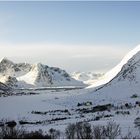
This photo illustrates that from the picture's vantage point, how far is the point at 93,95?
58.1 m

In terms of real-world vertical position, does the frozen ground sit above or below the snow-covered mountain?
below

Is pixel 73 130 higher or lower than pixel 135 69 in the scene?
lower

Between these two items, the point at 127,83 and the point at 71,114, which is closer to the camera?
the point at 71,114

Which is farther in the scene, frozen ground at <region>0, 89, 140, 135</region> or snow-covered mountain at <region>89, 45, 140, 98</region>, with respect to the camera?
Answer: snow-covered mountain at <region>89, 45, 140, 98</region>

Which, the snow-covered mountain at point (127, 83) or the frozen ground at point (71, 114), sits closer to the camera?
the frozen ground at point (71, 114)

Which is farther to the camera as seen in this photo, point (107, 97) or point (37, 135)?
point (107, 97)

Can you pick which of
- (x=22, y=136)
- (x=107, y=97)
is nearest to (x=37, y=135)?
(x=22, y=136)

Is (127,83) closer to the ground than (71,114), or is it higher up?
higher up

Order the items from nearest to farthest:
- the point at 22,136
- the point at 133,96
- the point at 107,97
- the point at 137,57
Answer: the point at 22,136 < the point at 133,96 < the point at 107,97 < the point at 137,57

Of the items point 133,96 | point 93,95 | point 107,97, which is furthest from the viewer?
point 93,95

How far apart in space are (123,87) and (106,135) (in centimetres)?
4002

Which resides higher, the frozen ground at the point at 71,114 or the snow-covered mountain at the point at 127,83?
the snow-covered mountain at the point at 127,83

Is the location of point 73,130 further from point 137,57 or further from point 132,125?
point 137,57

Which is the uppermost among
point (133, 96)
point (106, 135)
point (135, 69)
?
point (135, 69)
